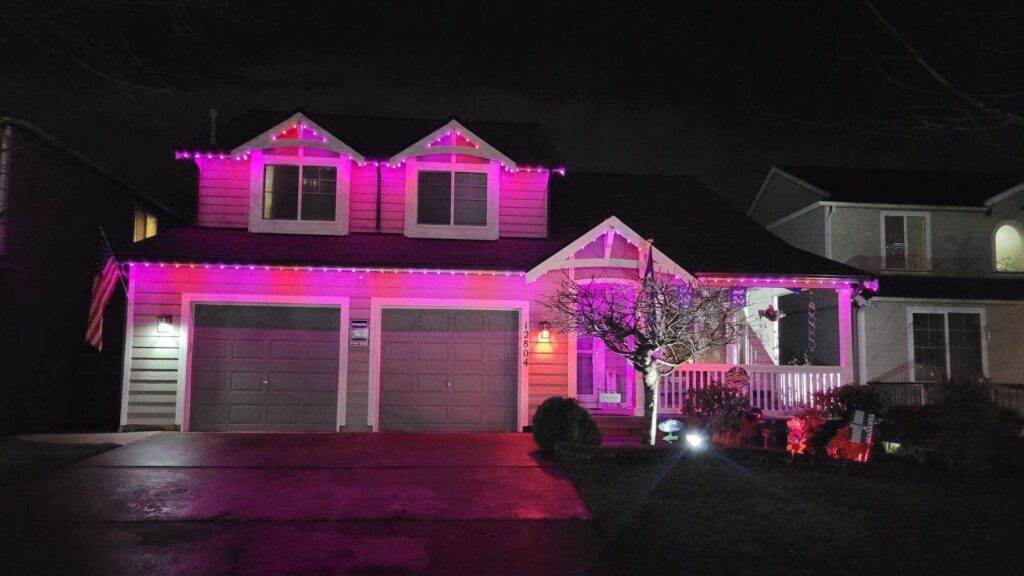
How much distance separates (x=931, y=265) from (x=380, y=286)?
1437cm

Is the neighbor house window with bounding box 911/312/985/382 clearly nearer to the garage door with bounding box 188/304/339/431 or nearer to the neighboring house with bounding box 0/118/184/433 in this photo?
the garage door with bounding box 188/304/339/431

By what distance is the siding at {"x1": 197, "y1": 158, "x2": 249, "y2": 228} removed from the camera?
1506 centimetres

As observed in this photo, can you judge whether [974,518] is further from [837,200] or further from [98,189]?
[98,189]

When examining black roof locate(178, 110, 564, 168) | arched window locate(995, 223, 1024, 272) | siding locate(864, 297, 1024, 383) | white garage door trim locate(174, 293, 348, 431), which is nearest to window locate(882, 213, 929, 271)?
siding locate(864, 297, 1024, 383)

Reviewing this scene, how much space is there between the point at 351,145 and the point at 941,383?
1171 cm

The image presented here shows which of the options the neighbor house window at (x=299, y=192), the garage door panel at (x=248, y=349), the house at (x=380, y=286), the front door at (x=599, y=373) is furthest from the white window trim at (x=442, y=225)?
the garage door panel at (x=248, y=349)

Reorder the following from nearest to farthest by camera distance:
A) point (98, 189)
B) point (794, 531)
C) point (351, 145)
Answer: point (794, 531) < point (351, 145) < point (98, 189)

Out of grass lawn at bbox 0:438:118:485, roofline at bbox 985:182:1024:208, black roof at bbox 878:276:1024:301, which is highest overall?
roofline at bbox 985:182:1024:208

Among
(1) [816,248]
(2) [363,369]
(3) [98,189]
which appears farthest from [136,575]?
(1) [816,248]

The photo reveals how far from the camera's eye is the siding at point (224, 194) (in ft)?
49.4

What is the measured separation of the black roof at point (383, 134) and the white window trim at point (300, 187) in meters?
0.54

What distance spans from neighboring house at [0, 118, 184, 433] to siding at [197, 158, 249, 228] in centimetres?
257

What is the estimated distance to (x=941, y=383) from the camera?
10992mm

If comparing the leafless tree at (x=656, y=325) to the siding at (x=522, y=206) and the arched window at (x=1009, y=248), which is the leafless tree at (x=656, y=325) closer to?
the siding at (x=522, y=206)
